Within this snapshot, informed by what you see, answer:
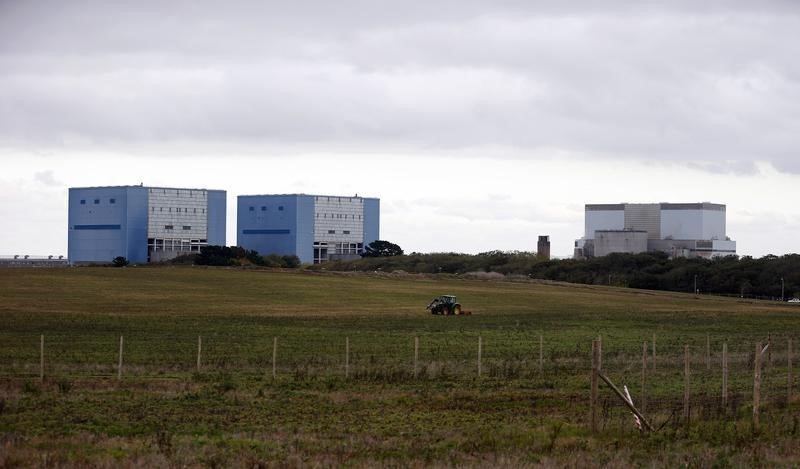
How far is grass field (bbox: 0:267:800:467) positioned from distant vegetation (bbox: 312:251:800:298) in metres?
64.5

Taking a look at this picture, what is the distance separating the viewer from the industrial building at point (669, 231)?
581 feet

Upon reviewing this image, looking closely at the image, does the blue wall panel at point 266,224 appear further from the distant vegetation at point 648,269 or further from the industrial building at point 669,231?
the industrial building at point 669,231

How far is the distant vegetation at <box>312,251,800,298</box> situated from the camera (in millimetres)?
150000

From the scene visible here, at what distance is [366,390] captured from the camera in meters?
35.1

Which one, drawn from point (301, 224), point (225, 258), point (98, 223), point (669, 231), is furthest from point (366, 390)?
point (669, 231)

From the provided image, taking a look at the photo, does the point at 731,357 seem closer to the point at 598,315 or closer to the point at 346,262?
the point at 598,315

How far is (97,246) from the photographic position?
161875mm

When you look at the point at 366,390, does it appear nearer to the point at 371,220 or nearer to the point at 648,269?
the point at 648,269

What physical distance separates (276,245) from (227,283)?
62594 mm

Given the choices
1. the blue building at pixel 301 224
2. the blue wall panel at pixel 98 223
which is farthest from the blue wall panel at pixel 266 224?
the blue wall panel at pixel 98 223

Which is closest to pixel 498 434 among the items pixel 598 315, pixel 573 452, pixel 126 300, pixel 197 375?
pixel 573 452

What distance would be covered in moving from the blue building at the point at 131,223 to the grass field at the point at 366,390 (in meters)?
74.8

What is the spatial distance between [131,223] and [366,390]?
129m

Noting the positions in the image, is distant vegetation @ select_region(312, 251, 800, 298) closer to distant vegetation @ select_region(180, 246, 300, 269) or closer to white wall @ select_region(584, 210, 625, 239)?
white wall @ select_region(584, 210, 625, 239)
